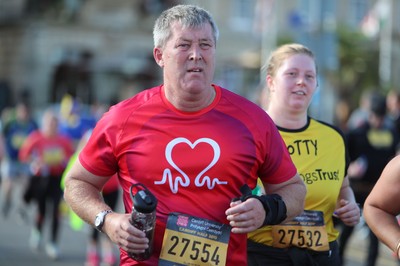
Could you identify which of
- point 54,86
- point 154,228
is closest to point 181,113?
point 154,228

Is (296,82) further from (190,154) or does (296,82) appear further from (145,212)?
(145,212)

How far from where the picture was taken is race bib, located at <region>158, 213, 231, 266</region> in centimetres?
424

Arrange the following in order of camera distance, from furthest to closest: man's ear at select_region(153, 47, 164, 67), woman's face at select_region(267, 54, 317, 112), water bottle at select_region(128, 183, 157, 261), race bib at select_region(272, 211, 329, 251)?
woman's face at select_region(267, 54, 317, 112) < race bib at select_region(272, 211, 329, 251) < man's ear at select_region(153, 47, 164, 67) < water bottle at select_region(128, 183, 157, 261)

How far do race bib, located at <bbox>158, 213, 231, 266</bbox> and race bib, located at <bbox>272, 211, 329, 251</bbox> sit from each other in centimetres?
137

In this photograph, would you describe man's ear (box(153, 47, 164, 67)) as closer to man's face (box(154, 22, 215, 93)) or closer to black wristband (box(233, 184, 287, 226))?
man's face (box(154, 22, 215, 93))

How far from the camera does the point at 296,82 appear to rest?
5734mm

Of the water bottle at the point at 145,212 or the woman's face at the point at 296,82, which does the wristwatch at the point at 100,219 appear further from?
the woman's face at the point at 296,82

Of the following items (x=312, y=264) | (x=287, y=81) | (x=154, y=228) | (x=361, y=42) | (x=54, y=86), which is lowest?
(x=54, y=86)

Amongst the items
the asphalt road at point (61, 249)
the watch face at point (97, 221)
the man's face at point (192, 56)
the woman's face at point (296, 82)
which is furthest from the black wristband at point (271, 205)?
the asphalt road at point (61, 249)

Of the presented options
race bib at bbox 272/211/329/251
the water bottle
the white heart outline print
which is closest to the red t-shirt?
the white heart outline print

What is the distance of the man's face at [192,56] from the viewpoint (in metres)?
4.21

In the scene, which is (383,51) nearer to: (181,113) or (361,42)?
(361,42)

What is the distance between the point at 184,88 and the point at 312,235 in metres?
1.73

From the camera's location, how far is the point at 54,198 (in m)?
13.3
